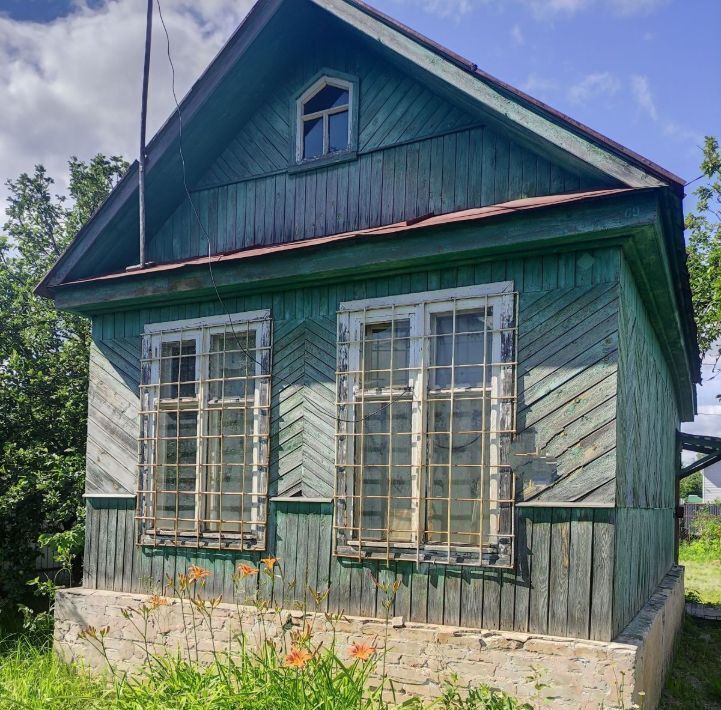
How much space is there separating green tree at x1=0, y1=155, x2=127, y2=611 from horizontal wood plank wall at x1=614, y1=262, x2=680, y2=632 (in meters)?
5.99

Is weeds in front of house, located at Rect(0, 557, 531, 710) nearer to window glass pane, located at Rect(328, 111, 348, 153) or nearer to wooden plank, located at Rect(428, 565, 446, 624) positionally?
wooden plank, located at Rect(428, 565, 446, 624)

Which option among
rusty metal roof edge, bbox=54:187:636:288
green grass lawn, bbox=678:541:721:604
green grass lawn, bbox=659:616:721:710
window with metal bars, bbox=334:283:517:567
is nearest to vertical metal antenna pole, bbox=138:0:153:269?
rusty metal roof edge, bbox=54:187:636:288

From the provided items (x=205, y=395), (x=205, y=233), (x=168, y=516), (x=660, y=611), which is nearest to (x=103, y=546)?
(x=168, y=516)

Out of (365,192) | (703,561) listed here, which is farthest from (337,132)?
(703,561)

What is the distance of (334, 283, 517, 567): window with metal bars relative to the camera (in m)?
5.46

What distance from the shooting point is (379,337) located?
6.14 meters

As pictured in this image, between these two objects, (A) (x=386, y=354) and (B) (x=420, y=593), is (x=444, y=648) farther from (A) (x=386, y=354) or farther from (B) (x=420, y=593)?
(A) (x=386, y=354)

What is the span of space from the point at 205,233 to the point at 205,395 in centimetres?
172

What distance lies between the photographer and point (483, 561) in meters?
5.36

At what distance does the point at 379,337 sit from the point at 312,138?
2.19m

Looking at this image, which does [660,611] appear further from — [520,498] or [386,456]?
[386,456]

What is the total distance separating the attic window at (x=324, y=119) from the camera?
693 centimetres

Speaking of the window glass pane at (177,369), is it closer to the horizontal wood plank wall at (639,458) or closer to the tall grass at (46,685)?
the tall grass at (46,685)

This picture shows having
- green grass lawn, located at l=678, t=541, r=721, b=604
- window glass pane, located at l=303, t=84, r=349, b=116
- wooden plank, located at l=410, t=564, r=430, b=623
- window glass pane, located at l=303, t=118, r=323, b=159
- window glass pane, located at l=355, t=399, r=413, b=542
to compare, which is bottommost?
green grass lawn, located at l=678, t=541, r=721, b=604
